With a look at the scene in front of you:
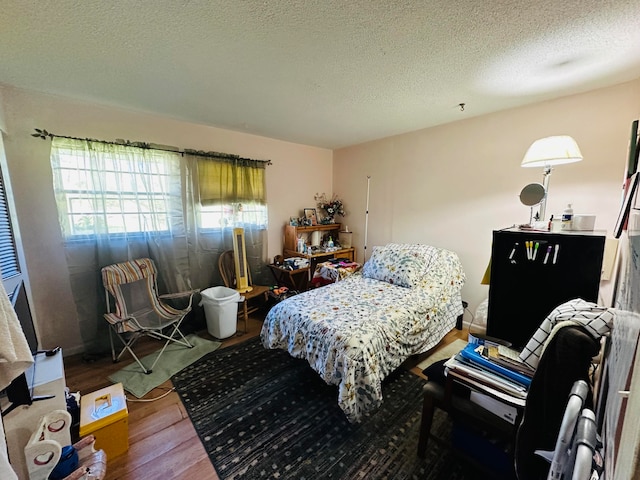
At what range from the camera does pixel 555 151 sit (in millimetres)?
1633

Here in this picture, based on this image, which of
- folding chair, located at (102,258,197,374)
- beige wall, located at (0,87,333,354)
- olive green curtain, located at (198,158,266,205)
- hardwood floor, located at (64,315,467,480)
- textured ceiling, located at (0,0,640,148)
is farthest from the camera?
olive green curtain, located at (198,158,266,205)

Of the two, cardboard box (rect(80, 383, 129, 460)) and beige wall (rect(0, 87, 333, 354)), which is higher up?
beige wall (rect(0, 87, 333, 354))

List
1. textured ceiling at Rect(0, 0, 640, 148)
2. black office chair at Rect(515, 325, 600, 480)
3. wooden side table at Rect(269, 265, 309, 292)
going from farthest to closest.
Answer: wooden side table at Rect(269, 265, 309, 292) < textured ceiling at Rect(0, 0, 640, 148) < black office chair at Rect(515, 325, 600, 480)

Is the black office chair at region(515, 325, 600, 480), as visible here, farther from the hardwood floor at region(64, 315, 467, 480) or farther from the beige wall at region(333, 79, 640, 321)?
the hardwood floor at region(64, 315, 467, 480)

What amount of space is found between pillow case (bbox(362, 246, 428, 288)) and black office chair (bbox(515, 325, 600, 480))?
171 cm

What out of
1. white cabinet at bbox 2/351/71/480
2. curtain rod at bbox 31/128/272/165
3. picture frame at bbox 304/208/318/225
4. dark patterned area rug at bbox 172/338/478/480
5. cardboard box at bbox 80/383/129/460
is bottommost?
dark patterned area rug at bbox 172/338/478/480

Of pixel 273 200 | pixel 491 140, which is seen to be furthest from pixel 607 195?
pixel 273 200

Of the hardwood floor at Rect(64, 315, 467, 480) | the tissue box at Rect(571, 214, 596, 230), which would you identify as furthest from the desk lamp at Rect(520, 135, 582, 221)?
the hardwood floor at Rect(64, 315, 467, 480)

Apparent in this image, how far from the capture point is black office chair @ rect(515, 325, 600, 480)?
2.66 feet

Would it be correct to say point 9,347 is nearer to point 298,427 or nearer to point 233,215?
point 298,427

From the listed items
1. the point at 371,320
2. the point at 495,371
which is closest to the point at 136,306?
the point at 371,320

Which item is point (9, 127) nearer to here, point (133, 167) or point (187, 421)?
point (133, 167)

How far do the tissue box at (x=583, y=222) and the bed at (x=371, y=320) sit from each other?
3.84ft

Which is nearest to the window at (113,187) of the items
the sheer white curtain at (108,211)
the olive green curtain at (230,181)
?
the sheer white curtain at (108,211)
